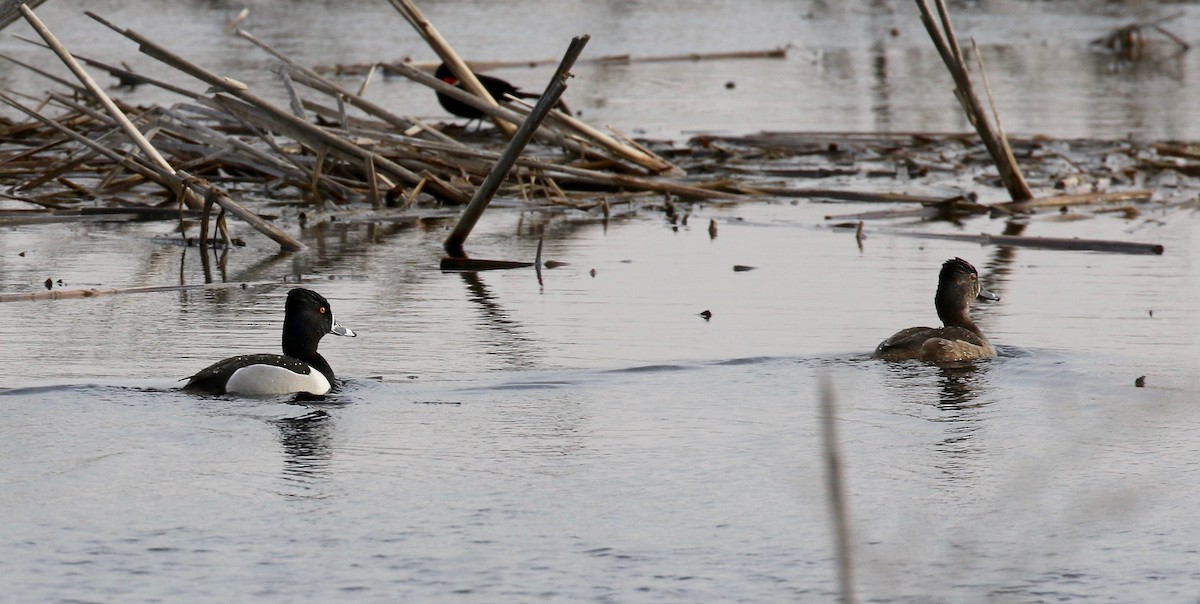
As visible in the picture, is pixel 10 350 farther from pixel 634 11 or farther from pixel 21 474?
pixel 634 11

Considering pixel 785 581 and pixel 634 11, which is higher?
pixel 634 11

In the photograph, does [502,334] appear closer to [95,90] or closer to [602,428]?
[602,428]

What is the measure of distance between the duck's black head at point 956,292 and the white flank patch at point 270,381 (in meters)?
3.80

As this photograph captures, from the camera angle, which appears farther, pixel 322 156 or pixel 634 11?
pixel 634 11

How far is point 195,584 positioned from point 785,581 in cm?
188

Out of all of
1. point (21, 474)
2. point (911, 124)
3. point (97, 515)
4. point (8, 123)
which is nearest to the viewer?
point (97, 515)

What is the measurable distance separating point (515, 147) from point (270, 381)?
4.11m

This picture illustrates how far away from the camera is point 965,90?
1403 centimetres

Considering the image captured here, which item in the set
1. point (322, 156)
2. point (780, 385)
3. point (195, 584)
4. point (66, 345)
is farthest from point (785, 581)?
point (322, 156)

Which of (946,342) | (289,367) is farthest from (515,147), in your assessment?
(289,367)

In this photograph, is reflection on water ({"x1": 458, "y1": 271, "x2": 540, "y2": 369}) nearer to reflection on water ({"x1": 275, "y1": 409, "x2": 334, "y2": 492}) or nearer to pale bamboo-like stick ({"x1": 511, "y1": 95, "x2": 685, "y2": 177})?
reflection on water ({"x1": 275, "y1": 409, "x2": 334, "y2": 492})

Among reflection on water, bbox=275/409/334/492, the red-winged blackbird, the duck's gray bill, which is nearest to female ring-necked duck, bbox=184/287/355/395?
the duck's gray bill

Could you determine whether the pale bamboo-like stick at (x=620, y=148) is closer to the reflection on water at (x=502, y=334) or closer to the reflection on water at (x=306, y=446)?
the reflection on water at (x=502, y=334)

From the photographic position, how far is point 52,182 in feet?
51.5
